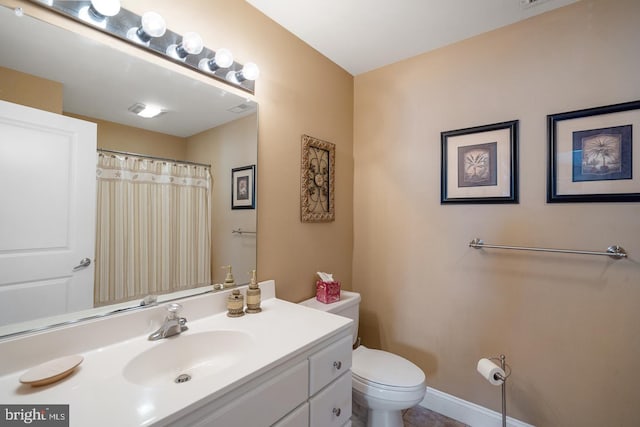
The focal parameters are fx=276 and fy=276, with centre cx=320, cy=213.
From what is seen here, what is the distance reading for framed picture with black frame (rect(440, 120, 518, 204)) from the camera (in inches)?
61.9

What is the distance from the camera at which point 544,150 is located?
1.48m

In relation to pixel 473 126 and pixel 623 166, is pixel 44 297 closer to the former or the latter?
pixel 473 126

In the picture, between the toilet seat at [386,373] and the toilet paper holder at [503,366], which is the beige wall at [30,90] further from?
the toilet paper holder at [503,366]

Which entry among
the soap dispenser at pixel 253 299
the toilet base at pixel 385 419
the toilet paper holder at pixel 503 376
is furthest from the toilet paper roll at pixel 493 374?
the soap dispenser at pixel 253 299

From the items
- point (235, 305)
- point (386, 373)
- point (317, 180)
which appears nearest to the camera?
point (235, 305)

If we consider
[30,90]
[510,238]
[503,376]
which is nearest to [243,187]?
[30,90]

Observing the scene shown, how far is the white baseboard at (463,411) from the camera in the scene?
1594 mm

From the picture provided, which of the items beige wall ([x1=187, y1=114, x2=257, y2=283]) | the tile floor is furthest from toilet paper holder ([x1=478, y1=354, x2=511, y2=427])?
beige wall ([x1=187, y1=114, x2=257, y2=283])

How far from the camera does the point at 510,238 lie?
1579 millimetres

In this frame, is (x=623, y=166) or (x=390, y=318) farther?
(x=390, y=318)

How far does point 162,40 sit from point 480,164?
1.75 m

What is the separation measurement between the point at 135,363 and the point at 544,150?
2.07 m

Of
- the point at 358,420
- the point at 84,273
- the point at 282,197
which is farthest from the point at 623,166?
the point at 84,273

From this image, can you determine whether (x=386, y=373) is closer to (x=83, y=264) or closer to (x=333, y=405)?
(x=333, y=405)
